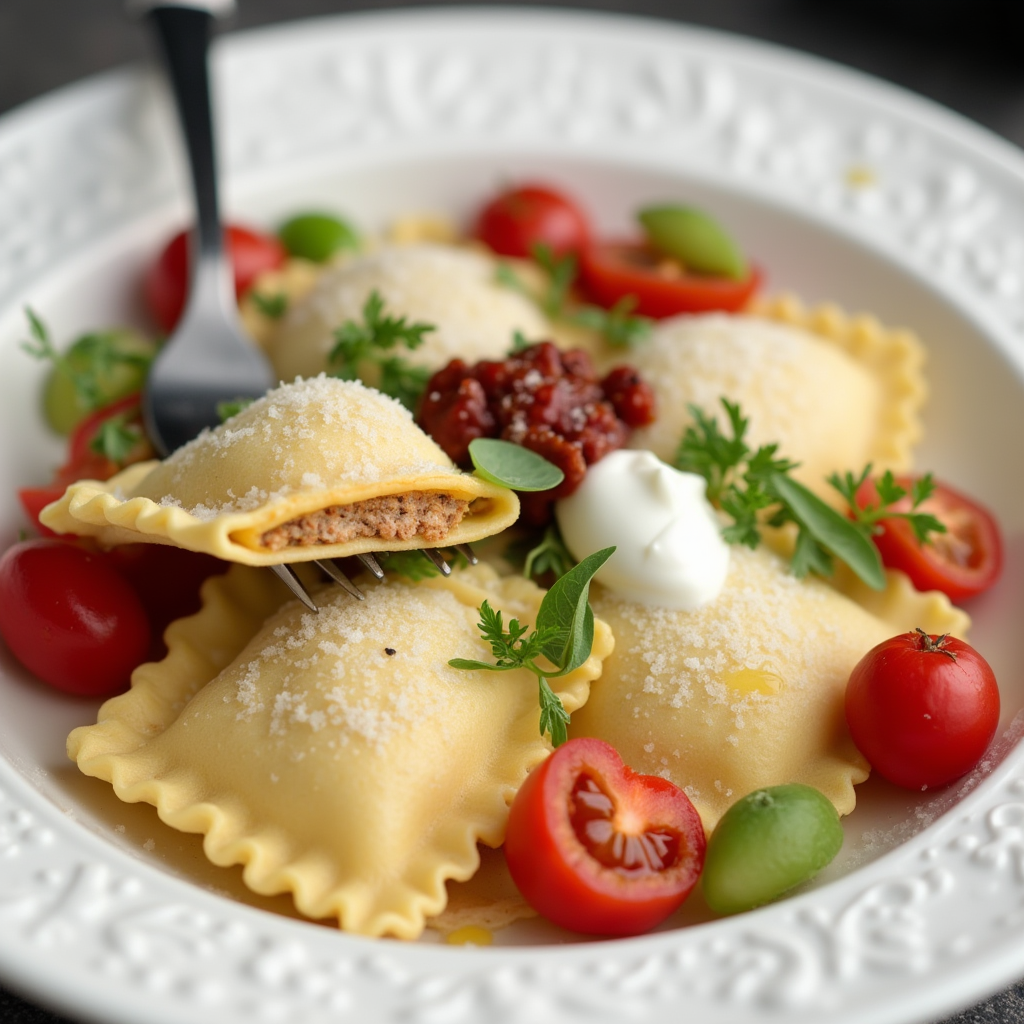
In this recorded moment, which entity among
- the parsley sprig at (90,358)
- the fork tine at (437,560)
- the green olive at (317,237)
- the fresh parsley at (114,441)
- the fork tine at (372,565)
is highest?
the green olive at (317,237)

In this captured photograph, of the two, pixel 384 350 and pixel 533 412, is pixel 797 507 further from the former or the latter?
pixel 384 350

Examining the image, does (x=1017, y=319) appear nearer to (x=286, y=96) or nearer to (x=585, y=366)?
(x=585, y=366)

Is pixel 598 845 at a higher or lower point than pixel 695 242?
lower

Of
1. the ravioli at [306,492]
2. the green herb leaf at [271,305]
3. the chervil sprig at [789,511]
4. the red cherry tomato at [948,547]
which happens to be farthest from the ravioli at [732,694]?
the green herb leaf at [271,305]

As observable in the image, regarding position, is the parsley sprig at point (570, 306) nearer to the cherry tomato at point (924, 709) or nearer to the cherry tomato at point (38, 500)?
the cherry tomato at point (924, 709)

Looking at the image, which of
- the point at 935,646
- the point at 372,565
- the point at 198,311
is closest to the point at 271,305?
the point at 198,311

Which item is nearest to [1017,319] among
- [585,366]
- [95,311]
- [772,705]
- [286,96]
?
[585,366]
